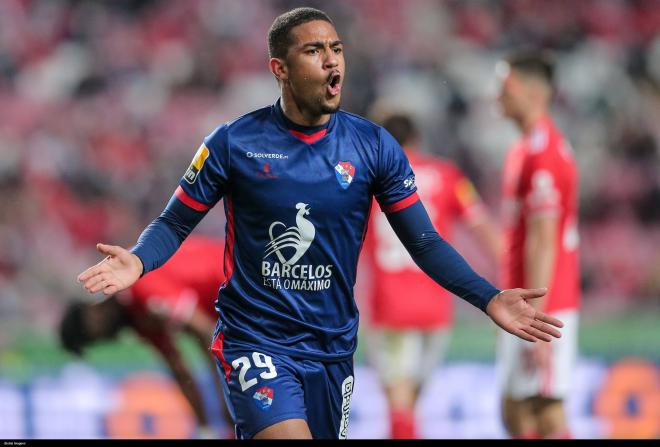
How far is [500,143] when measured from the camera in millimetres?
11281

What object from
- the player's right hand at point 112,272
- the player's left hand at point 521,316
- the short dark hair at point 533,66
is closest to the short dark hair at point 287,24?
the player's right hand at point 112,272

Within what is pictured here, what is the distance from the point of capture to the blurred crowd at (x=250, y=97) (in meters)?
10.5

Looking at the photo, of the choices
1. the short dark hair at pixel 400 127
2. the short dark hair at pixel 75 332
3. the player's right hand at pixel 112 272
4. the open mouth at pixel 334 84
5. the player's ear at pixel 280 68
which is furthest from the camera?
the short dark hair at pixel 400 127

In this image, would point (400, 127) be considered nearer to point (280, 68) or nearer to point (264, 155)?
point (280, 68)

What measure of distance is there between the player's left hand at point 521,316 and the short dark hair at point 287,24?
1.19 metres

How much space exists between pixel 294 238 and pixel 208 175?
389mm

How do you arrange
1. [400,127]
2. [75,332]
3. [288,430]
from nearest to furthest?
[288,430] → [75,332] → [400,127]

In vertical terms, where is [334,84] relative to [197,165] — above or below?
above

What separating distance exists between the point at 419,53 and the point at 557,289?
6.46m

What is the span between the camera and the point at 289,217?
3.71m

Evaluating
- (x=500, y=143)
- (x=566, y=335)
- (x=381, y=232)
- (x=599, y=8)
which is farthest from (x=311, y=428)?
(x=599, y=8)

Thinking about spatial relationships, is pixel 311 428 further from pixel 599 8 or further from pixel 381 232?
pixel 599 8

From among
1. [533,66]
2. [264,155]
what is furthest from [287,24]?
[533,66]

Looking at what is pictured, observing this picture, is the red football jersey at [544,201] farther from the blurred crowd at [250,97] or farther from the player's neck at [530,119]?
the blurred crowd at [250,97]
